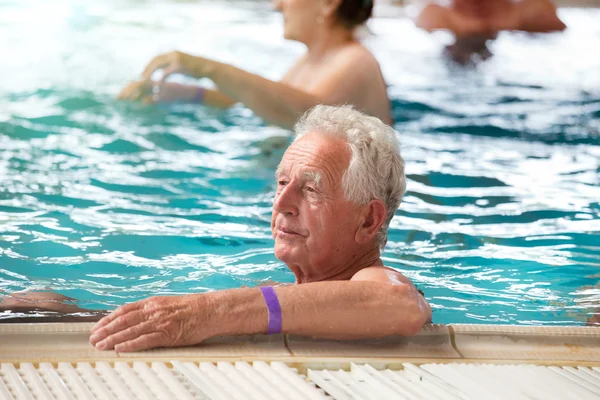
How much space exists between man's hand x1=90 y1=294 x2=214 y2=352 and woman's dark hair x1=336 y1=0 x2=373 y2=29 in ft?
11.8

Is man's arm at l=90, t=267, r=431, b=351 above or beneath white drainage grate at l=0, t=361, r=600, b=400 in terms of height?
above

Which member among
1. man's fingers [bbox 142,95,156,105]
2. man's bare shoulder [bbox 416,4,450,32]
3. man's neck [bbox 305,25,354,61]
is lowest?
man's fingers [bbox 142,95,156,105]

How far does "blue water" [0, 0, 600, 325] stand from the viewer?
13.5ft

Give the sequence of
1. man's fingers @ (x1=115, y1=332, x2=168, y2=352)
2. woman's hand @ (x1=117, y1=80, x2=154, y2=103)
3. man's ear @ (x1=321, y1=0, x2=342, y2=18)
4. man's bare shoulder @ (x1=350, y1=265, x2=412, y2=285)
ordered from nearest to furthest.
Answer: man's fingers @ (x1=115, y1=332, x2=168, y2=352)
man's bare shoulder @ (x1=350, y1=265, x2=412, y2=285)
man's ear @ (x1=321, y1=0, x2=342, y2=18)
woman's hand @ (x1=117, y1=80, x2=154, y2=103)

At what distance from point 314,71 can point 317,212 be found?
120 inches

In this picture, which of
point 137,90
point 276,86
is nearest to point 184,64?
point 276,86

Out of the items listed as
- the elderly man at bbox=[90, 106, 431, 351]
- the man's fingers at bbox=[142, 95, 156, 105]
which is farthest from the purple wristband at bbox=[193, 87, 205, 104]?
the elderly man at bbox=[90, 106, 431, 351]

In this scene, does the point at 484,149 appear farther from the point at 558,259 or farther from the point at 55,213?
the point at 55,213

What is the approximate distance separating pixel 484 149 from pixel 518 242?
6.49 feet

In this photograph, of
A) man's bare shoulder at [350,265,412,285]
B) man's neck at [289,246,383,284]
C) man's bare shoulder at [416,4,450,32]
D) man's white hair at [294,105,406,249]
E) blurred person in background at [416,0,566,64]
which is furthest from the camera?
man's bare shoulder at [416,4,450,32]

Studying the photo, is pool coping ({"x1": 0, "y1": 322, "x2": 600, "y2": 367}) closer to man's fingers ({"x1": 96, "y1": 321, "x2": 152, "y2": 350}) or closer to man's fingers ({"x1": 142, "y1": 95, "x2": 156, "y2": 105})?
man's fingers ({"x1": 96, "y1": 321, "x2": 152, "y2": 350})

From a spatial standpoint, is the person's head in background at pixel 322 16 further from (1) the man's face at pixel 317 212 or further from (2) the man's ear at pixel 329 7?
(1) the man's face at pixel 317 212

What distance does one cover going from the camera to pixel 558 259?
14.7ft

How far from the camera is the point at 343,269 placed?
9.89ft
